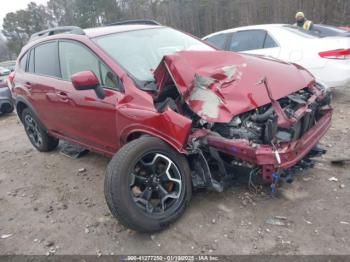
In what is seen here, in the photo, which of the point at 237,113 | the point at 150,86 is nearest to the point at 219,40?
the point at 150,86

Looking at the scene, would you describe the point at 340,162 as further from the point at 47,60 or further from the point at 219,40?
the point at 219,40

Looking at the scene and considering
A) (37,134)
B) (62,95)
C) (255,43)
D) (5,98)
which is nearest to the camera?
(62,95)

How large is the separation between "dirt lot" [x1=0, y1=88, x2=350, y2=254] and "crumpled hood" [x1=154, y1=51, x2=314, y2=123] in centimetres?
98

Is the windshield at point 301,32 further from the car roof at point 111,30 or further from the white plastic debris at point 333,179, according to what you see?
the white plastic debris at point 333,179

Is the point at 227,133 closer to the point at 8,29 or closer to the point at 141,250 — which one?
the point at 141,250

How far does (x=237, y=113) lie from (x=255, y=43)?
4.44 m

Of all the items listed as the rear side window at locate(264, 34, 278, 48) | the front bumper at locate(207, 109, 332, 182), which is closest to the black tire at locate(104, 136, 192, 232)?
the front bumper at locate(207, 109, 332, 182)

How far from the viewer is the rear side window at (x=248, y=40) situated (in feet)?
23.3

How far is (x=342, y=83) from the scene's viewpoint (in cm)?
632

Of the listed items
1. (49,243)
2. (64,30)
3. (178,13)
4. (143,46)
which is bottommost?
(49,243)

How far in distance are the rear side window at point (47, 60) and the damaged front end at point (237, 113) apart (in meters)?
1.97

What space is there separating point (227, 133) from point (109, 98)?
1.31 meters

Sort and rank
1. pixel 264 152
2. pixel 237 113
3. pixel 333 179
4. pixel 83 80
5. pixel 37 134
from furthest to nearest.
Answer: pixel 37 134
pixel 333 179
pixel 83 80
pixel 237 113
pixel 264 152

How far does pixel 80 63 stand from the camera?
4293mm
